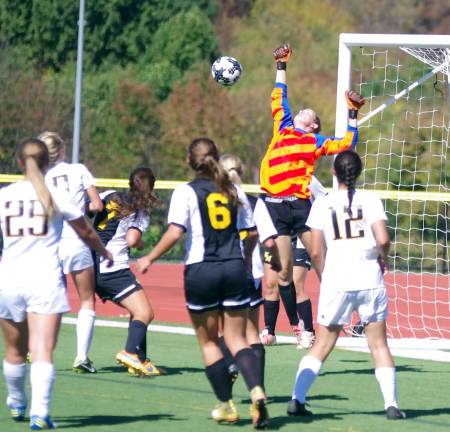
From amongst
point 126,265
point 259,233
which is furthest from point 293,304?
point 259,233

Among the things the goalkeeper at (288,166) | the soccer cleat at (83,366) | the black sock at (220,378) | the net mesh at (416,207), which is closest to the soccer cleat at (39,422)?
the black sock at (220,378)

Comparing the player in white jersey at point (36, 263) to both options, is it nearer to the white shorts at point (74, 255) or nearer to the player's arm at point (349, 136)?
the white shorts at point (74, 255)

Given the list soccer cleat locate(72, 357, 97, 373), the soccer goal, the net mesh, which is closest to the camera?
soccer cleat locate(72, 357, 97, 373)

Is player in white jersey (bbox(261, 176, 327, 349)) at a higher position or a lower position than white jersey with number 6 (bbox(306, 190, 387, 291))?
lower

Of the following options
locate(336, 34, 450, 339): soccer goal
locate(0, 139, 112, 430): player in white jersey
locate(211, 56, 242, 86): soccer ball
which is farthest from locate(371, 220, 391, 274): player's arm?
locate(211, 56, 242, 86): soccer ball

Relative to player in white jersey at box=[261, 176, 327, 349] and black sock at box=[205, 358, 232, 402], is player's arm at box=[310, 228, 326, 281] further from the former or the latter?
player in white jersey at box=[261, 176, 327, 349]

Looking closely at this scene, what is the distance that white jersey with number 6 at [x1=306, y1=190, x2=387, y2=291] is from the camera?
8.83 meters

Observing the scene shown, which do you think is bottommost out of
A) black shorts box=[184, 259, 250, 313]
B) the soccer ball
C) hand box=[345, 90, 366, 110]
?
black shorts box=[184, 259, 250, 313]

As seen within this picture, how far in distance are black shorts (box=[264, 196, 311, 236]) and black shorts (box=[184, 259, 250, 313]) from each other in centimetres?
410

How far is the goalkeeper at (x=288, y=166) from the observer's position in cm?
1255

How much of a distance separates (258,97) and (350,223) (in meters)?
35.5

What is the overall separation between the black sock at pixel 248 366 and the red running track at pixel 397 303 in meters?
6.78

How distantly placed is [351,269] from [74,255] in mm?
2709

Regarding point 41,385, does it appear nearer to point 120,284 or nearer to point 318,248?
point 318,248
